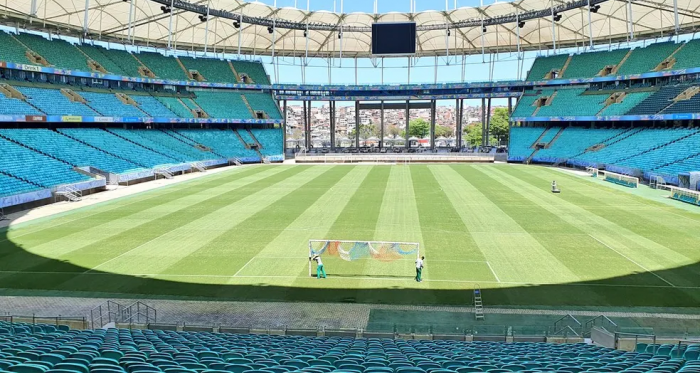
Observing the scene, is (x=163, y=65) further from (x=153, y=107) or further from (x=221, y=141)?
(x=221, y=141)

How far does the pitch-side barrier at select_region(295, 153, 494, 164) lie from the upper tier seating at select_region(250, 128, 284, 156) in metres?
3.61

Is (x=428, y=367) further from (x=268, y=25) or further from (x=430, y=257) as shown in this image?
(x=268, y=25)

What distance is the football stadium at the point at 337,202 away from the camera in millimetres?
12750

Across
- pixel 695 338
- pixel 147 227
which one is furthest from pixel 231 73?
pixel 695 338

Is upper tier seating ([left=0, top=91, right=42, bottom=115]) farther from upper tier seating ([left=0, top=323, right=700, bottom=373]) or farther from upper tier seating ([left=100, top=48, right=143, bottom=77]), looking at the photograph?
upper tier seating ([left=0, top=323, right=700, bottom=373])

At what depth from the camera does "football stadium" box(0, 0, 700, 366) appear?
12750 mm

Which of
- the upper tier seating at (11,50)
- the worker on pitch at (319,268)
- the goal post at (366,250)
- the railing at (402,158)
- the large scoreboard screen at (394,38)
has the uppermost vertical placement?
the large scoreboard screen at (394,38)

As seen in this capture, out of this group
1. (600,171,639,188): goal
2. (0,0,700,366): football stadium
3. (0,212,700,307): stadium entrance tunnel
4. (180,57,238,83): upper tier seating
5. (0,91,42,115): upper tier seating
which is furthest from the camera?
(180,57,238,83): upper tier seating

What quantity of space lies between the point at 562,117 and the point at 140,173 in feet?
172

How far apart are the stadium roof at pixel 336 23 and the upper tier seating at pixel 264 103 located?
30.8 feet

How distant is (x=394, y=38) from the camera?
240ft

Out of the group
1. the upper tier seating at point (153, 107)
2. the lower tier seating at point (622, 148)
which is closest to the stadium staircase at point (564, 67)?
the lower tier seating at point (622, 148)

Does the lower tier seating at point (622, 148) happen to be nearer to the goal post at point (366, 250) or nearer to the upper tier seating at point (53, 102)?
the goal post at point (366, 250)

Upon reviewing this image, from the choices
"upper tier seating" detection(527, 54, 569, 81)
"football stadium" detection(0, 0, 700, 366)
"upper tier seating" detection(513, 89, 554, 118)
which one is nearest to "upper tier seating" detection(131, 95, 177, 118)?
"football stadium" detection(0, 0, 700, 366)
